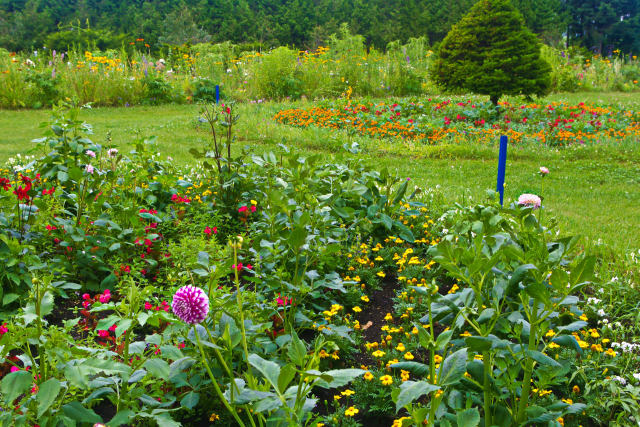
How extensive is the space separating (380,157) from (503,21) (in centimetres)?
424

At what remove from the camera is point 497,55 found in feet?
28.1

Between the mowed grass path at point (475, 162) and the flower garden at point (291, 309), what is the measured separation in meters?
0.73

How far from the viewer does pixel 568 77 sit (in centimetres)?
1385

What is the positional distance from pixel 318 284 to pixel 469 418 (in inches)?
39.9

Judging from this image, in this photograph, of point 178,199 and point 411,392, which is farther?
point 178,199

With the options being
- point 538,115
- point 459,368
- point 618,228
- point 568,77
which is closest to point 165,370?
point 459,368

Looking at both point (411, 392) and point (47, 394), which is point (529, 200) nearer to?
point (411, 392)

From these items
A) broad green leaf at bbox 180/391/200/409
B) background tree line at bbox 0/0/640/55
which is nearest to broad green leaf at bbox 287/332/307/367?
broad green leaf at bbox 180/391/200/409

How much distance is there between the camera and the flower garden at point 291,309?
1443 mm

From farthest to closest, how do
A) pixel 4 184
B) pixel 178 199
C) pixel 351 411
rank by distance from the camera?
pixel 178 199 < pixel 4 184 < pixel 351 411

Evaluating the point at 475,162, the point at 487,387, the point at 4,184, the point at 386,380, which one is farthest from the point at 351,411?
the point at 475,162

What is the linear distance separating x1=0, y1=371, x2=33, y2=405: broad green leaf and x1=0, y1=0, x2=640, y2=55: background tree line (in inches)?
971

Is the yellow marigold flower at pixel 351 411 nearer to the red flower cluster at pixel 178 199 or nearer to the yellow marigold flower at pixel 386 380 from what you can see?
the yellow marigold flower at pixel 386 380

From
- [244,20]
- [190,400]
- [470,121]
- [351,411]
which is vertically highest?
[244,20]
